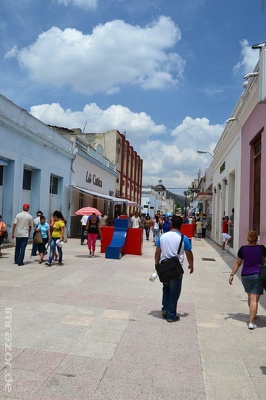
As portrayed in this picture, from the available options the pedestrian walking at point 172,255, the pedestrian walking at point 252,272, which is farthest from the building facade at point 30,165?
the pedestrian walking at point 252,272

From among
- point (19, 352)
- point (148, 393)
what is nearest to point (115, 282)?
point (19, 352)

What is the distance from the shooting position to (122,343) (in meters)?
4.36

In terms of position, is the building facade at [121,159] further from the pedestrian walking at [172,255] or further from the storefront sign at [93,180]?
the pedestrian walking at [172,255]

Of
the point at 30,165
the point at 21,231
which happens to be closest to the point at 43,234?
the point at 21,231

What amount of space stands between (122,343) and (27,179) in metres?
12.6

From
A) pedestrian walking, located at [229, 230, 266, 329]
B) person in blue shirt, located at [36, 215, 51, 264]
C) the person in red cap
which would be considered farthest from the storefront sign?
pedestrian walking, located at [229, 230, 266, 329]

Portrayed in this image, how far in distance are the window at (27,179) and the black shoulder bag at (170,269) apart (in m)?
11.4

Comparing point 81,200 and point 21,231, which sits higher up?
point 81,200

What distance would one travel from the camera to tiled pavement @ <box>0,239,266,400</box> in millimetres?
3281

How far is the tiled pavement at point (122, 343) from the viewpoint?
3.28m

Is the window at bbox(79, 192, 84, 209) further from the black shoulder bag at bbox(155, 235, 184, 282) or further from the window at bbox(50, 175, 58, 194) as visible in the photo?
the black shoulder bag at bbox(155, 235, 184, 282)

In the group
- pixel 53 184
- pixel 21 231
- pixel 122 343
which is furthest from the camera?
pixel 53 184

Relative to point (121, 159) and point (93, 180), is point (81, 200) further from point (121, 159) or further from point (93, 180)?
point (121, 159)

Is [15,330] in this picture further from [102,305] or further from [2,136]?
[2,136]
